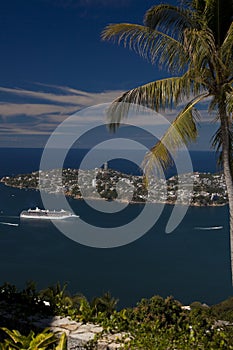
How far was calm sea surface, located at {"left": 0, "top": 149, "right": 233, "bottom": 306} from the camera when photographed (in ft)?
91.4

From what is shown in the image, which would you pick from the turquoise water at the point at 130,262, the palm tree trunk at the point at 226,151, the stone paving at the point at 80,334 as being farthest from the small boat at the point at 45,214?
the stone paving at the point at 80,334

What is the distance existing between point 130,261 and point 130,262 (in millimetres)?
313

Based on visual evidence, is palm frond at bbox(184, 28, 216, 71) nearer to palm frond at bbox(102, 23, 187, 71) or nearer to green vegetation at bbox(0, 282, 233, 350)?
palm frond at bbox(102, 23, 187, 71)

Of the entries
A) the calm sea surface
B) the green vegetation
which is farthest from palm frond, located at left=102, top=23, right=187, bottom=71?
the calm sea surface

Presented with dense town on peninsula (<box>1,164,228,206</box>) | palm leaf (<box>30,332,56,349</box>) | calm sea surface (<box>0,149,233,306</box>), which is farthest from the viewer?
dense town on peninsula (<box>1,164,228,206</box>)

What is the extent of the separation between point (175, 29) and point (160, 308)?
3032mm

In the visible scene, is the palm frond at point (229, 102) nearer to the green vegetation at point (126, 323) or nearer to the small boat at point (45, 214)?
the green vegetation at point (126, 323)

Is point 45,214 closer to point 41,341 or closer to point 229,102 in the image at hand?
point 229,102

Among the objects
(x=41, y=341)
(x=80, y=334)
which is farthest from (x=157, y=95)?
(x=41, y=341)

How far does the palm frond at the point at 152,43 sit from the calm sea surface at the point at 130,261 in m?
21.3

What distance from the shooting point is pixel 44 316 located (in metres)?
3.19

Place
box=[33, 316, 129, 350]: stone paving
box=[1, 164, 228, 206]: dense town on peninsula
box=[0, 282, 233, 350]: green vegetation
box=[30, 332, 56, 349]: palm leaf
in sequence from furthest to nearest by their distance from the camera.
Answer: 1. box=[1, 164, 228, 206]: dense town on peninsula
2. box=[33, 316, 129, 350]: stone paving
3. box=[0, 282, 233, 350]: green vegetation
4. box=[30, 332, 56, 349]: palm leaf

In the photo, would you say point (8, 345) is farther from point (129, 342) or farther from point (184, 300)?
point (184, 300)

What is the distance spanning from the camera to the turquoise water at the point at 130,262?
27859mm
